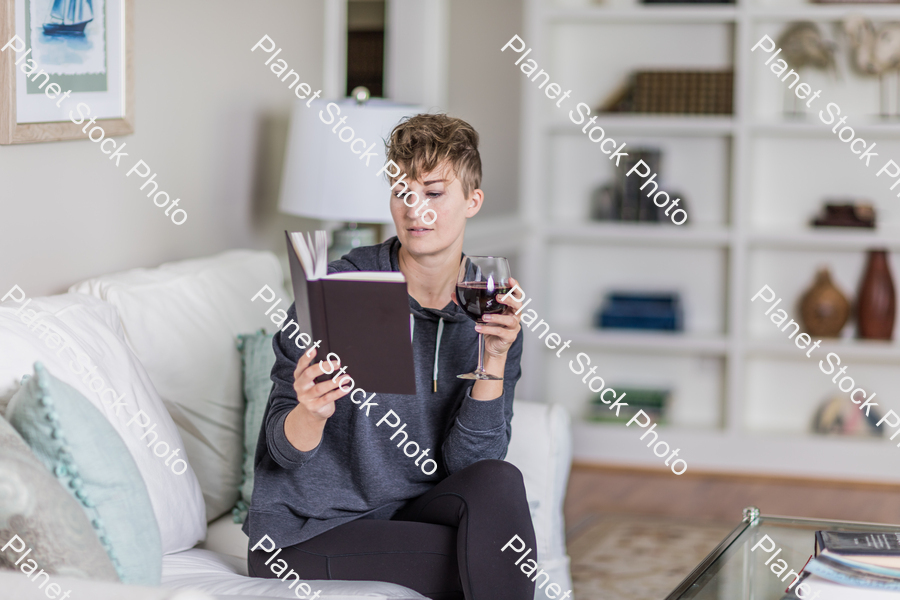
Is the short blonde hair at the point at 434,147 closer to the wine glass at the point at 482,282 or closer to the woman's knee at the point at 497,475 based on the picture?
the wine glass at the point at 482,282

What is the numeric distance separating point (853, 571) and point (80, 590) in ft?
3.36

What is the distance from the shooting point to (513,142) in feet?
12.1

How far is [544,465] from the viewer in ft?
6.05

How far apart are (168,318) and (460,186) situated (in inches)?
25.9

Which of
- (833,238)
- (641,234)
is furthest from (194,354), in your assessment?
(833,238)

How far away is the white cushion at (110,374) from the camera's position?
1.37 metres

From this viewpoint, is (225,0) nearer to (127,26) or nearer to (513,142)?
(127,26)

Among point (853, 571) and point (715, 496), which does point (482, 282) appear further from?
point (715, 496)

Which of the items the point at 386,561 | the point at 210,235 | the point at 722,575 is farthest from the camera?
the point at 210,235

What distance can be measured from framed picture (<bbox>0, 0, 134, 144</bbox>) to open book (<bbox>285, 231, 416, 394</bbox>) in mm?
747

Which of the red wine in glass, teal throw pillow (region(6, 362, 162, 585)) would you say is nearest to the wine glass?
the red wine in glass

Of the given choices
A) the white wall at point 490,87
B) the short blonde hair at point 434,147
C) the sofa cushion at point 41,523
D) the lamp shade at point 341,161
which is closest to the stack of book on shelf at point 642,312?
the white wall at point 490,87

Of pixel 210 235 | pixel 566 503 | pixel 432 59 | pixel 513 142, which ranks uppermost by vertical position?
pixel 432 59

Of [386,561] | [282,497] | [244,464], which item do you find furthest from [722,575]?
[244,464]
